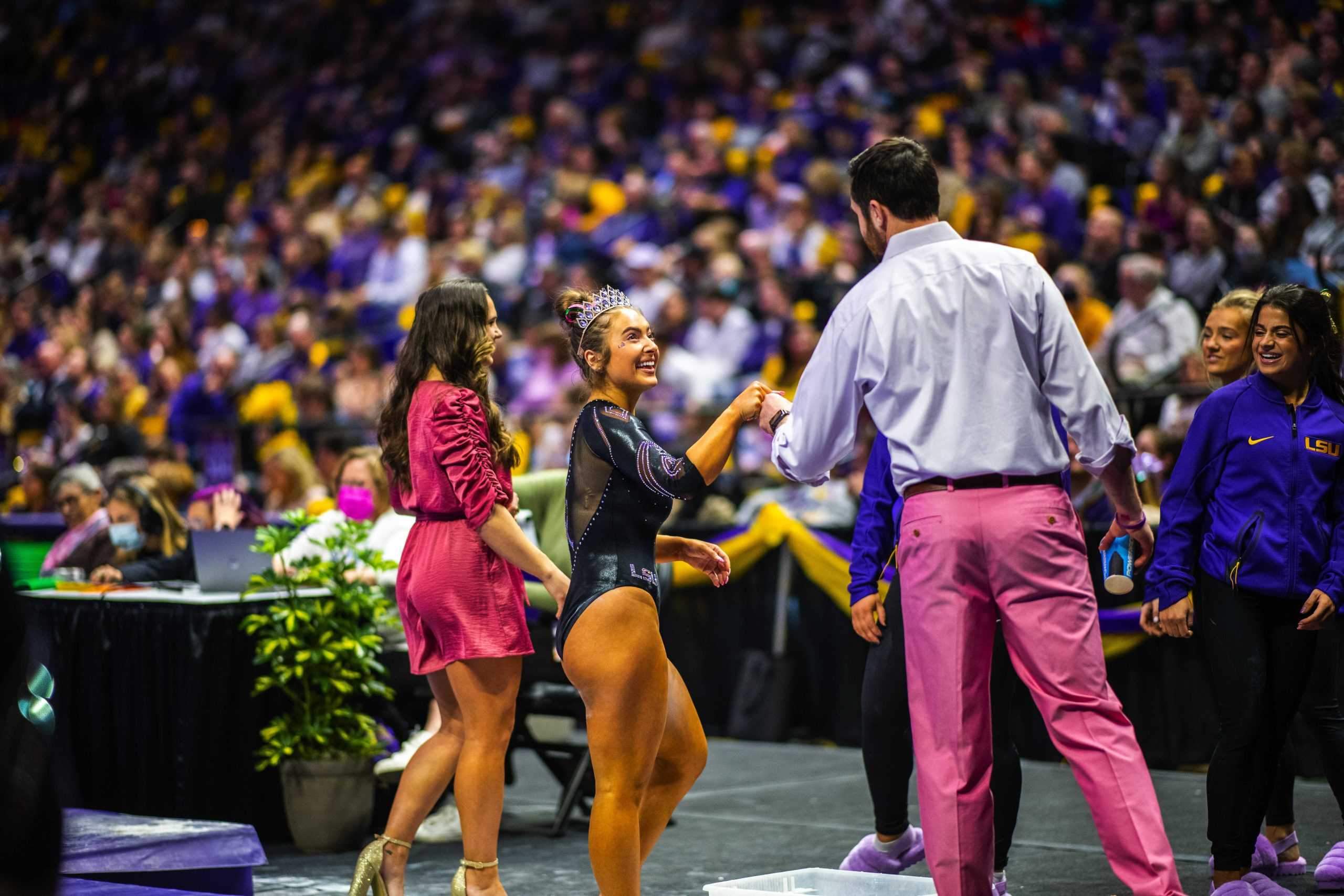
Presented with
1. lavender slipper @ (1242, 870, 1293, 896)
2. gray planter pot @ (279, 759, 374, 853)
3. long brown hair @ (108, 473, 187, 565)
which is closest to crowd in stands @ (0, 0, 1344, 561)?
long brown hair @ (108, 473, 187, 565)

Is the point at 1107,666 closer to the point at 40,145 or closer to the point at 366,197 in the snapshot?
the point at 366,197

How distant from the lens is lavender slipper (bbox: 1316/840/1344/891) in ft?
13.6

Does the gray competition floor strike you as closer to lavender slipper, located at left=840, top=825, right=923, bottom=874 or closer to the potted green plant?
the potted green plant

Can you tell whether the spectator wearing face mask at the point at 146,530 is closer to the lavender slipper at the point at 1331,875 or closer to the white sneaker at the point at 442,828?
the white sneaker at the point at 442,828

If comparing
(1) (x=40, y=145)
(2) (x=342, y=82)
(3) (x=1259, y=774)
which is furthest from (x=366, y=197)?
(3) (x=1259, y=774)

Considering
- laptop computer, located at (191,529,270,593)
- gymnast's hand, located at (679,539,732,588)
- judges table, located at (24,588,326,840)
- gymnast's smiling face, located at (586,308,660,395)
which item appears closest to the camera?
gymnast's smiling face, located at (586,308,660,395)

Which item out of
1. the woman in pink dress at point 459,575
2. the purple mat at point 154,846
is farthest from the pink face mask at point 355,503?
the woman in pink dress at point 459,575

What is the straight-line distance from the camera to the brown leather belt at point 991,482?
3.08 m

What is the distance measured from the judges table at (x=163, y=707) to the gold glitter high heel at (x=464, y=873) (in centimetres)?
164

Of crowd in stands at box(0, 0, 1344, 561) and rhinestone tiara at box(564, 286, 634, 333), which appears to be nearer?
rhinestone tiara at box(564, 286, 634, 333)

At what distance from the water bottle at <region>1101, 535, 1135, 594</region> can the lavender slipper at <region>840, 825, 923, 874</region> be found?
1.07 metres

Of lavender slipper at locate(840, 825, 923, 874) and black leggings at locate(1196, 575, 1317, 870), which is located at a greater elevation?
black leggings at locate(1196, 575, 1317, 870)

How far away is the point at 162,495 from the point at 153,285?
31.3ft

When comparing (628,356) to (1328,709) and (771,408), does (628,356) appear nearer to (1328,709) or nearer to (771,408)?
(771,408)
